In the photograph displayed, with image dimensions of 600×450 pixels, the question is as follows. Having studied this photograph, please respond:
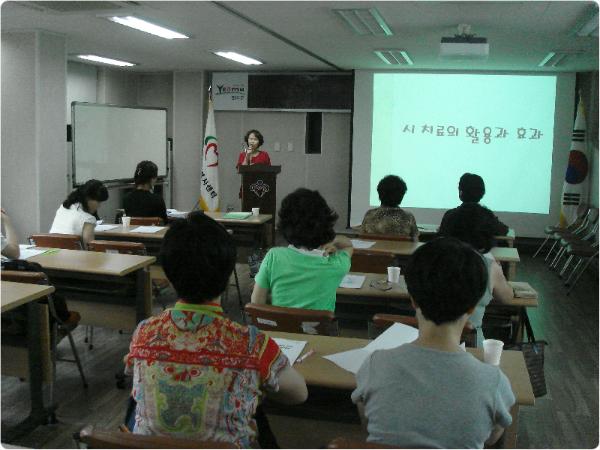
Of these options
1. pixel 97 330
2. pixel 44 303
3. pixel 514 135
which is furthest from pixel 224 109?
pixel 44 303

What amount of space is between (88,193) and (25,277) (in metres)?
1.53

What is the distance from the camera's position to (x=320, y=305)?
2896 millimetres

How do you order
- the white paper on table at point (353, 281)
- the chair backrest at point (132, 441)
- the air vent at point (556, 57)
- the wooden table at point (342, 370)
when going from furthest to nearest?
the air vent at point (556, 57), the white paper on table at point (353, 281), the wooden table at point (342, 370), the chair backrest at point (132, 441)

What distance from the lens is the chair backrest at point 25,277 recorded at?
3.22 meters

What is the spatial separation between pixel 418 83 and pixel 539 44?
108 inches

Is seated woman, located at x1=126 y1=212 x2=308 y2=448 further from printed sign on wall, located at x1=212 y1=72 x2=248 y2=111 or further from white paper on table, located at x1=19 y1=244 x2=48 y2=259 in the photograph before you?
printed sign on wall, located at x1=212 y1=72 x2=248 y2=111

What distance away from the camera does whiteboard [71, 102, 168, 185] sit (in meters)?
8.00

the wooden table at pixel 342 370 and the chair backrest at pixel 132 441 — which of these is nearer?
the chair backrest at pixel 132 441

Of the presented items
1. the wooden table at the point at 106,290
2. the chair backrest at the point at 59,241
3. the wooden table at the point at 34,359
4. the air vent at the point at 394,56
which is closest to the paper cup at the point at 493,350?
the wooden table at the point at 34,359

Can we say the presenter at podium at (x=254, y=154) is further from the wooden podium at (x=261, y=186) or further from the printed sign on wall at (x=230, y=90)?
the printed sign on wall at (x=230, y=90)

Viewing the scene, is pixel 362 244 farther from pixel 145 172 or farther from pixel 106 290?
pixel 145 172

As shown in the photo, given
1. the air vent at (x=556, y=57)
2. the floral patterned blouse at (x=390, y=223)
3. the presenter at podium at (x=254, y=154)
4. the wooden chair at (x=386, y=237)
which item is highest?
the air vent at (x=556, y=57)

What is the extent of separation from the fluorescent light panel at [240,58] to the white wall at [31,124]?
6.71ft

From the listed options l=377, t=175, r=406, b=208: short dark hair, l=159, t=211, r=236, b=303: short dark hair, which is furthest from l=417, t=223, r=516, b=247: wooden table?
l=159, t=211, r=236, b=303: short dark hair
